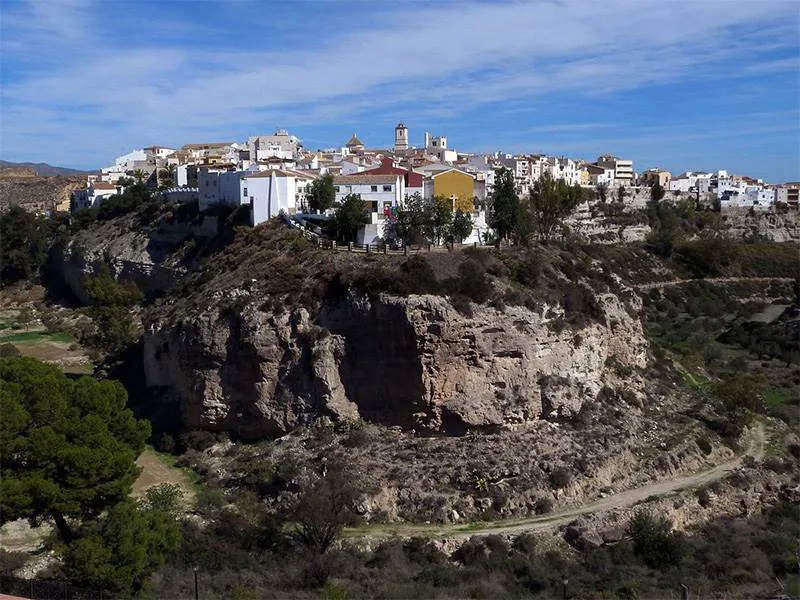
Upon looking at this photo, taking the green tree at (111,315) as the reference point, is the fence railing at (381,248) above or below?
above

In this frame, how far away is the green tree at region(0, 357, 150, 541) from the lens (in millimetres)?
15867

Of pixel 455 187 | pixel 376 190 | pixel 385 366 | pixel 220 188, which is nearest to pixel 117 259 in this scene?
pixel 220 188

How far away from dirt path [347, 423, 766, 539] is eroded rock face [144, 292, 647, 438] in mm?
3465

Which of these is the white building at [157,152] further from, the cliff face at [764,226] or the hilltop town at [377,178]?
the cliff face at [764,226]

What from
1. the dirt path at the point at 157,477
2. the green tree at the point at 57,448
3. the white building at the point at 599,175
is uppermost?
the white building at the point at 599,175

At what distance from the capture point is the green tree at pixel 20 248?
60.9 m

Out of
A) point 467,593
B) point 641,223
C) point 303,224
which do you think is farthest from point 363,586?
point 641,223

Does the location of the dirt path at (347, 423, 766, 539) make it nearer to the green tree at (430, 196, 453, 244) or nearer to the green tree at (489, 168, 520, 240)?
the green tree at (430, 196, 453, 244)

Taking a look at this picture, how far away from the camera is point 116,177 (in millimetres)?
72562

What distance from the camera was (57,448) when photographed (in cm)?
1619

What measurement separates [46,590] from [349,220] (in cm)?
1965

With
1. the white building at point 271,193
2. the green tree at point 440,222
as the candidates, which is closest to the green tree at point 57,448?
the green tree at point 440,222

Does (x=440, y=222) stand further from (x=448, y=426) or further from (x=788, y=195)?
(x=788, y=195)

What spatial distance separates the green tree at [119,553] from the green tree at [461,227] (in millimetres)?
19181
